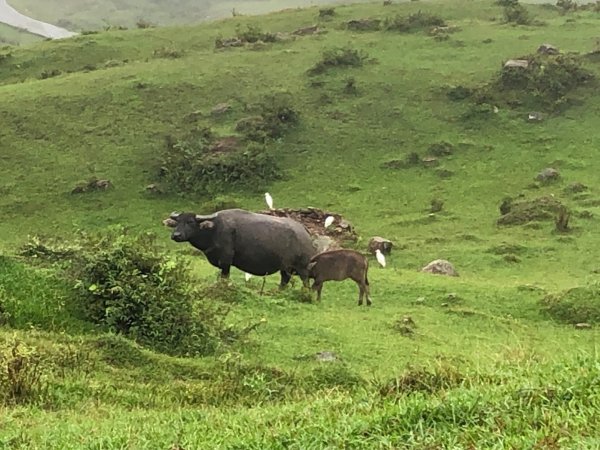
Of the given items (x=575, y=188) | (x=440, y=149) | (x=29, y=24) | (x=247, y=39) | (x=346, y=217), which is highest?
(x=247, y=39)

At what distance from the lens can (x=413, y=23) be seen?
4331 cm

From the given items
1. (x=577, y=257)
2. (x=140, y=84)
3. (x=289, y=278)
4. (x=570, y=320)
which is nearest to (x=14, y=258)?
(x=289, y=278)

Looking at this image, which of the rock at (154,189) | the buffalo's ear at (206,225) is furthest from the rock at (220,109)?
the buffalo's ear at (206,225)

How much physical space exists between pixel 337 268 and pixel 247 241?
1.90 metres

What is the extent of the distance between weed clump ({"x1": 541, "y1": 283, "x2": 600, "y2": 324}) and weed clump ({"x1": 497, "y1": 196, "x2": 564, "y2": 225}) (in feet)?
27.0

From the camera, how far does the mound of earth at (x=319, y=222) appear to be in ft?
78.6

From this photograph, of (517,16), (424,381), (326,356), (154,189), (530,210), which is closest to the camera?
(424,381)

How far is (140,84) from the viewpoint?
35781mm

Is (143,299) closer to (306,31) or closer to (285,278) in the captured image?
(285,278)

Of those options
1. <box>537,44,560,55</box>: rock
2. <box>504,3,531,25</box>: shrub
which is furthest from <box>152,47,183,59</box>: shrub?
<box>504,3,531,25</box>: shrub

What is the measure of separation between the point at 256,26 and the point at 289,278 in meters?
31.0

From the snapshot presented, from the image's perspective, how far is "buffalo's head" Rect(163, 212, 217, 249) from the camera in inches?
660

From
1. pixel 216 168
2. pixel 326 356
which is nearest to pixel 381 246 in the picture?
pixel 216 168

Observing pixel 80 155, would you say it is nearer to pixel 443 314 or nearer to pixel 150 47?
pixel 150 47
